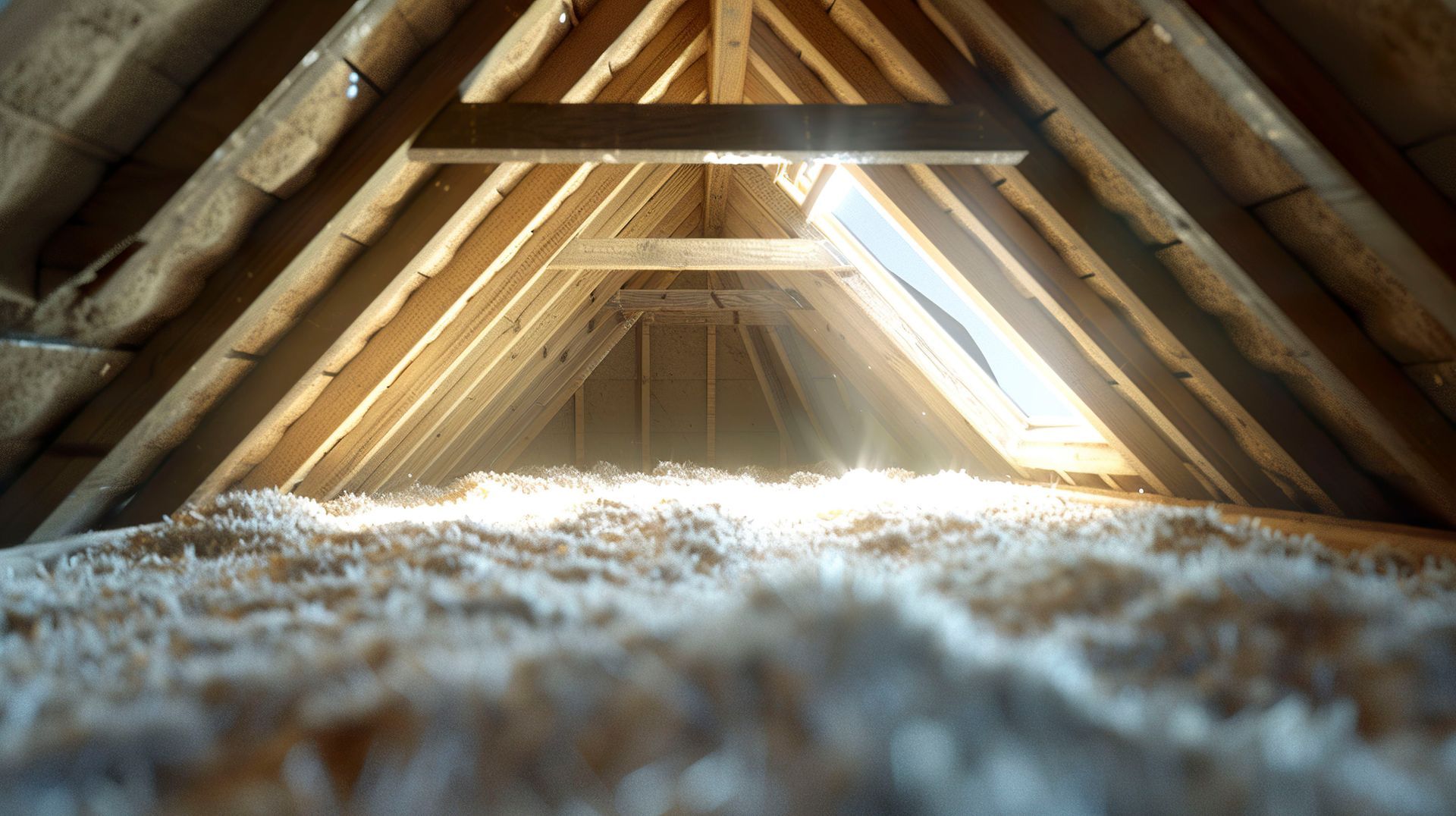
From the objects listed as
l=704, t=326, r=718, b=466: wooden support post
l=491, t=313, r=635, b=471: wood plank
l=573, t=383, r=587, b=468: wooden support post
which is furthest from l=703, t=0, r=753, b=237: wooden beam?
l=573, t=383, r=587, b=468: wooden support post

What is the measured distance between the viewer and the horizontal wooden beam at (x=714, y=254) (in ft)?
10.9

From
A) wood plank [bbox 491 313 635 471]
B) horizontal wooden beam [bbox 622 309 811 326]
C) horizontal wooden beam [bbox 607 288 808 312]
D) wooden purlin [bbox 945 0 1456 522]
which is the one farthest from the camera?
horizontal wooden beam [bbox 622 309 811 326]

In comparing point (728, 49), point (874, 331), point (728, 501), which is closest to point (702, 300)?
point (874, 331)

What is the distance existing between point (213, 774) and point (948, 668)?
0.65 metres

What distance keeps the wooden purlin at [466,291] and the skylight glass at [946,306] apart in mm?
877

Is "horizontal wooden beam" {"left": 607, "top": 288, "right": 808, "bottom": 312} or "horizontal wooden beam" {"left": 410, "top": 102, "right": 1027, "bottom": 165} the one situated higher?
"horizontal wooden beam" {"left": 607, "top": 288, "right": 808, "bottom": 312}

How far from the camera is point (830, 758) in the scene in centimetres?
61

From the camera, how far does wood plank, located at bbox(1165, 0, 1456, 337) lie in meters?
1.22

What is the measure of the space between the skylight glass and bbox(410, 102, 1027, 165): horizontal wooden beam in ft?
3.41

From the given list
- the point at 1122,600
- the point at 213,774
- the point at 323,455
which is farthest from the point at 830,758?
the point at 323,455

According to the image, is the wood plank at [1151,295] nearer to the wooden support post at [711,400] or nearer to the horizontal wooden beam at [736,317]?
the horizontal wooden beam at [736,317]

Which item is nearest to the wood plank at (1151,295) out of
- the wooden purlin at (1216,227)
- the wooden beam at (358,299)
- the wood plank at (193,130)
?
the wooden purlin at (1216,227)

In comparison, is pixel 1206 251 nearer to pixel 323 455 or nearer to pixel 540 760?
pixel 540 760

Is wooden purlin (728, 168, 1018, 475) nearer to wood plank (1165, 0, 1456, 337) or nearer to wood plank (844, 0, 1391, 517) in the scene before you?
wood plank (844, 0, 1391, 517)
